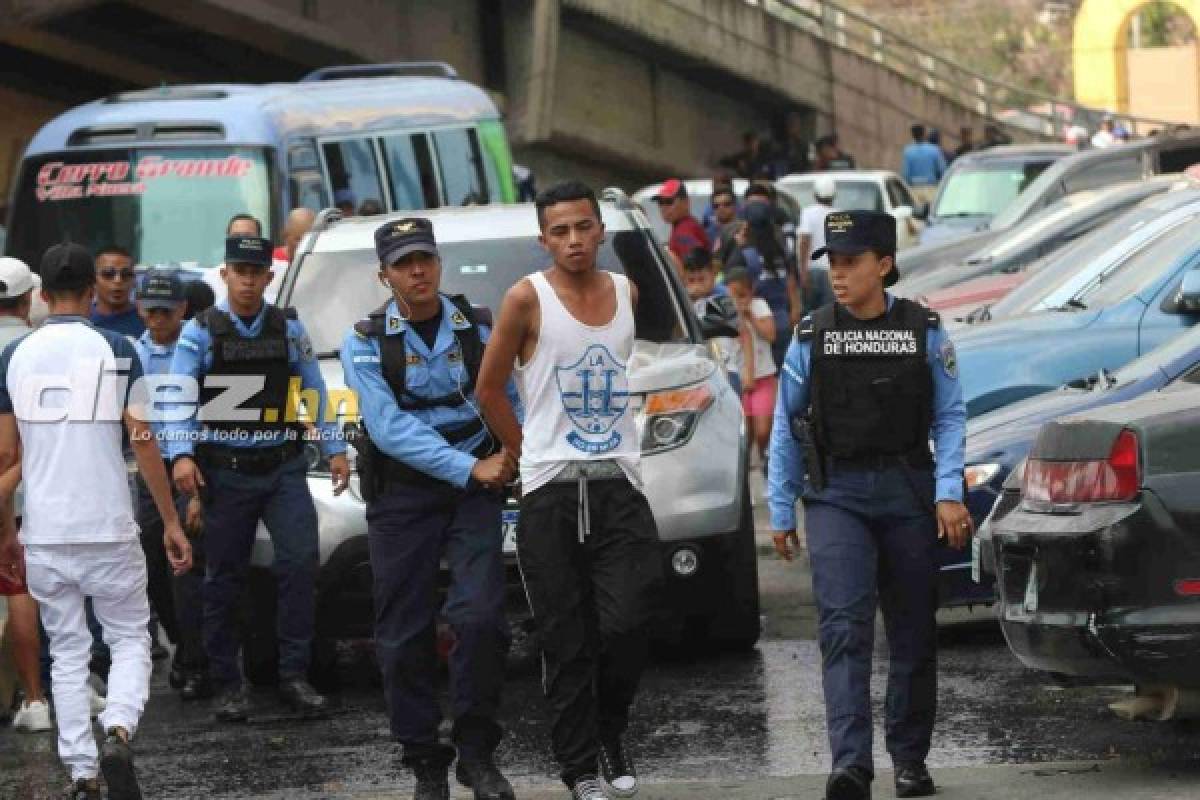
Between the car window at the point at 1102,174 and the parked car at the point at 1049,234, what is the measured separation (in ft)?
11.7

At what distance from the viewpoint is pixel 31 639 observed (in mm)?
10578

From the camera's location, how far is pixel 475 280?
1153 cm

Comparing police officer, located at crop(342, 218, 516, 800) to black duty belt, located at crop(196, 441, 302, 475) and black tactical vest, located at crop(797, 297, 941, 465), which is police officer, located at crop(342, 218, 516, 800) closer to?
black tactical vest, located at crop(797, 297, 941, 465)

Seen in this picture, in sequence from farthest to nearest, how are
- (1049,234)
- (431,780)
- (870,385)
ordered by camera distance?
(1049,234) < (431,780) < (870,385)

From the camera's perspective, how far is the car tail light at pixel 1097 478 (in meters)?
7.74

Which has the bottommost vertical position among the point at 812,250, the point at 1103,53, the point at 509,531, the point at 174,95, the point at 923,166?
the point at 509,531

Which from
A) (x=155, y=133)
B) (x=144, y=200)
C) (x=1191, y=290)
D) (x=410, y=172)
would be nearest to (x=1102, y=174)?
(x=410, y=172)

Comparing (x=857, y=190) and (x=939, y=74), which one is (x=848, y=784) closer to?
(x=857, y=190)

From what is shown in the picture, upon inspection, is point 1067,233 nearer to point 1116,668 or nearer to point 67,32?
point 1116,668

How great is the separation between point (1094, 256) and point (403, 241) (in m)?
5.76

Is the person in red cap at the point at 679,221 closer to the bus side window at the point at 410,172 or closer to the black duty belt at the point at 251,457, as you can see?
the bus side window at the point at 410,172

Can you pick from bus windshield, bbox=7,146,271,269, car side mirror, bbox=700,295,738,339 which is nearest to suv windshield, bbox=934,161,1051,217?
bus windshield, bbox=7,146,271,269

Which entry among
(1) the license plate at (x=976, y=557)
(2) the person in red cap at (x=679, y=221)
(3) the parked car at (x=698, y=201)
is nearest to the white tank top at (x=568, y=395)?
(1) the license plate at (x=976, y=557)

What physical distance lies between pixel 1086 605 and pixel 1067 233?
35.2 feet
